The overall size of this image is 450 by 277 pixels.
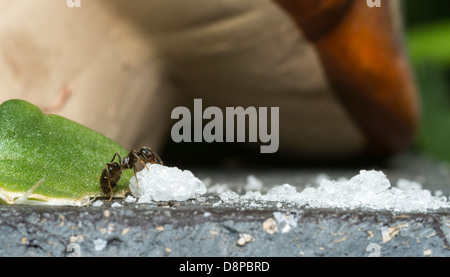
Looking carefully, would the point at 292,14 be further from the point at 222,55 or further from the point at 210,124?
the point at 210,124

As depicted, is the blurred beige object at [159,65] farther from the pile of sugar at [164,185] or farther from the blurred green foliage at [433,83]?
the blurred green foliage at [433,83]

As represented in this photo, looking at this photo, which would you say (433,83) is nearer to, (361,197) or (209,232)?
(361,197)

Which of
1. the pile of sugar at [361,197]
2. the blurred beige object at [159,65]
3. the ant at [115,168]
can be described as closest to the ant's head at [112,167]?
the ant at [115,168]

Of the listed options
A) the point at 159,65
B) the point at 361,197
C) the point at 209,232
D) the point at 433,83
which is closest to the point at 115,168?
the point at 209,232

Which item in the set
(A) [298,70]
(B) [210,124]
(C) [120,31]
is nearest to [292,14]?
(A) [298,70]

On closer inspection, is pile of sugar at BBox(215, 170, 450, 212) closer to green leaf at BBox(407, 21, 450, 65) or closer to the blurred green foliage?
the blurred green foliage
